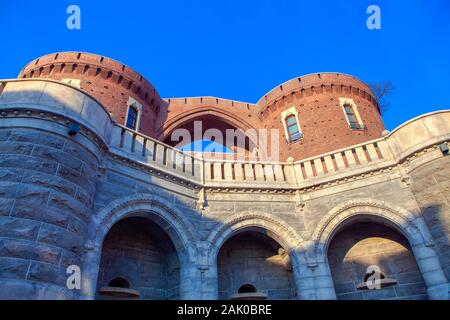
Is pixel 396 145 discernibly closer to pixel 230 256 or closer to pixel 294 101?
pixel 230 256

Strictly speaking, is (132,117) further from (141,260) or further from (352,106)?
(352,106)

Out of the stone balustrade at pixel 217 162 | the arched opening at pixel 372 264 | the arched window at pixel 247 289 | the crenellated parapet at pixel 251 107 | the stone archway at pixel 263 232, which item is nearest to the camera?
the stone balustrade at pixel 217 162

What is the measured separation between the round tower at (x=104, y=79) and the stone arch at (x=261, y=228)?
8.52 meters

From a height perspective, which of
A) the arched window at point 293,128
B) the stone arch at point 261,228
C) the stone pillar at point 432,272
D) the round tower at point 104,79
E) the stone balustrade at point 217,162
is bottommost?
the stone pillar at point 432,272

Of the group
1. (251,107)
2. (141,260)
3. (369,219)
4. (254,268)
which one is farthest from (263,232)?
(251,107)

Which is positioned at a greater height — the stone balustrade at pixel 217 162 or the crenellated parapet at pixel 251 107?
the crenellated parapet at pixel 251 107

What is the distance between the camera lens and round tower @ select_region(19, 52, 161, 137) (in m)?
15.6

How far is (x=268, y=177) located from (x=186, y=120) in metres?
9.85

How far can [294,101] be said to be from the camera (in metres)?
18.5

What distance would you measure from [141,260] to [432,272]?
7.14 meters

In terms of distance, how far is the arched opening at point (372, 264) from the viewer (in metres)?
8.74

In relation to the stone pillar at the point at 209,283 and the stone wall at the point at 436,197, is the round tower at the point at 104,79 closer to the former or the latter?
the stone pillar at the point at 209,283

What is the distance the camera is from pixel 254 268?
390 inches

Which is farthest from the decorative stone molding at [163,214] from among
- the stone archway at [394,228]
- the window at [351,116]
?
the window at [351,116]
